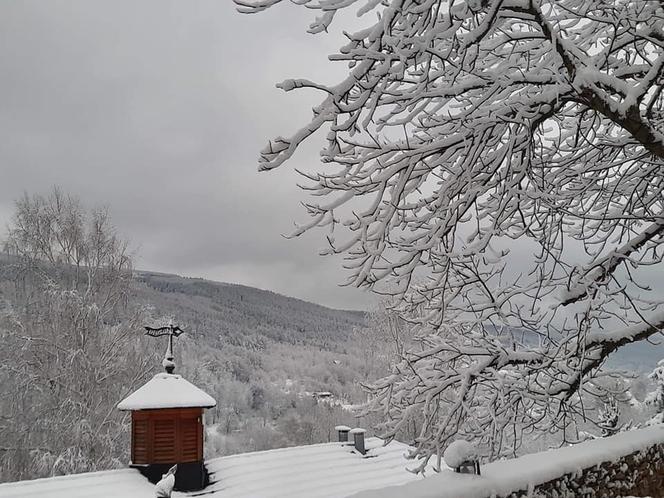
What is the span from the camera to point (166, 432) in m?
8.69

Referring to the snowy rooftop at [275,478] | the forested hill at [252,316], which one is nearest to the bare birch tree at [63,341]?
the snowy rooftop at [275,478]

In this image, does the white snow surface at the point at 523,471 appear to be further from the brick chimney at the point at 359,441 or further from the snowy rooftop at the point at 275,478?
the brick chimney at the point at 359,441

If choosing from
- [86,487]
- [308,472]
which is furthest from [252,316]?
[86,487]

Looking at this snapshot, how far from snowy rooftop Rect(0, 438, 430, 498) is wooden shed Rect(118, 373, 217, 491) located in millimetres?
286

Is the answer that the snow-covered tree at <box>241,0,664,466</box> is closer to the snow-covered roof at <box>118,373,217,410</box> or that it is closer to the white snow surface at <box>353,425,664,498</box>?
the white snow surface at <box>353,425,664,498</box>

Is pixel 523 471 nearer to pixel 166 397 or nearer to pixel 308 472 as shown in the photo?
pixel 308 472

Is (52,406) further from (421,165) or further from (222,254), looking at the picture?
(421,165)

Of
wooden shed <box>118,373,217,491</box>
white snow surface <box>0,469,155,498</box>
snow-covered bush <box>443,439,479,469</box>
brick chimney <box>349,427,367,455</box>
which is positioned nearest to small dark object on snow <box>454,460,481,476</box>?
snow-covered bush <box>443,439,479,469</box>

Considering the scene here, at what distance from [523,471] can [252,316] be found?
40.6 meters

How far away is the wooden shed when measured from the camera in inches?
336

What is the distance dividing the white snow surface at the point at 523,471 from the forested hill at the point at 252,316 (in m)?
25.9

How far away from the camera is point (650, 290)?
4031 mm

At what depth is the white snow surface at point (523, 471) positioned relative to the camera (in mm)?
2494

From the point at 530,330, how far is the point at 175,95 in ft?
28.8
